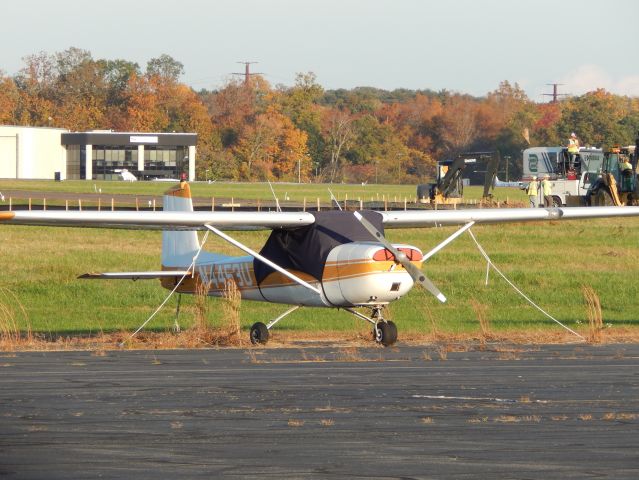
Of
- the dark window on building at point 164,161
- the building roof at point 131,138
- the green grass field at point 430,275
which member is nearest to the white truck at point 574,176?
the green grass field at point 430,275

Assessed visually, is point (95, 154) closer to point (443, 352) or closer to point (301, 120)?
point (301, 120)

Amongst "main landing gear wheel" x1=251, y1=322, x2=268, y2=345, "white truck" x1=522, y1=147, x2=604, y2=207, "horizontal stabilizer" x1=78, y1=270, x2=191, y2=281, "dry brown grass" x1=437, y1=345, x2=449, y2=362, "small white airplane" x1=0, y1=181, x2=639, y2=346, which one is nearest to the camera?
"dry brown grass" x1=437, y1=345, x2=449, y2=362

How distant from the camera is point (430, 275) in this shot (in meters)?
35.8

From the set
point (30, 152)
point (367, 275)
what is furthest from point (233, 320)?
point (30, 152)

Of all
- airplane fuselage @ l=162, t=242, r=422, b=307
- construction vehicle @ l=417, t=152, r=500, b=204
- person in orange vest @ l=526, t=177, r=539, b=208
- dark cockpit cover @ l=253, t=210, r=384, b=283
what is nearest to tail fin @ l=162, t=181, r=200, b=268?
airplane fuselage @ l=162, t=242, r=422, b=307

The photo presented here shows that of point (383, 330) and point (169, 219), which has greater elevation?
point (169, 219)

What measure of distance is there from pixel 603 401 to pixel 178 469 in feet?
16.5

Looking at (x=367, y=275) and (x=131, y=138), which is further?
(x=131, y=138)

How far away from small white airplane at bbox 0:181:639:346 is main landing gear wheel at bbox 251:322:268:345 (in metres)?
0.02

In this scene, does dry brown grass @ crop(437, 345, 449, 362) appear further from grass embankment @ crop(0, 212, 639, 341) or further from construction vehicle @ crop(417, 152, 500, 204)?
construction vehicle @ crop(417, 152, 500, 204)

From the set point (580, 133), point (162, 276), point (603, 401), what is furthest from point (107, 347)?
point (580, 133)

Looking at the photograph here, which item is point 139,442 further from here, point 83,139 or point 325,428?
point 83,139

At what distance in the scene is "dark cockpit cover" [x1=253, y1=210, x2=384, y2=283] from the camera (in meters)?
19.6

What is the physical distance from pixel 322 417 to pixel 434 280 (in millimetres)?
23900
